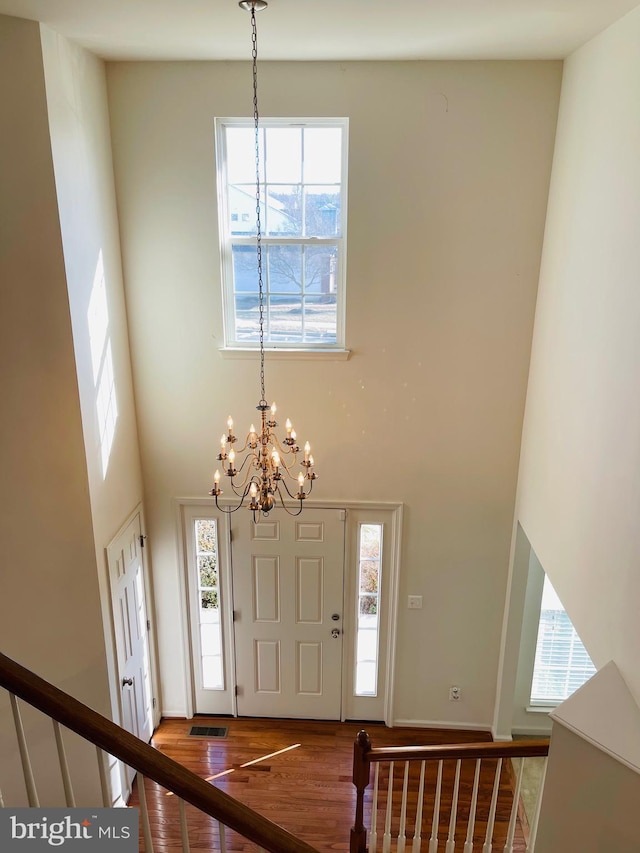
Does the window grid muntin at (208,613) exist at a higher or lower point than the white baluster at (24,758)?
lower

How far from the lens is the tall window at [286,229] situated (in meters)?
4.00

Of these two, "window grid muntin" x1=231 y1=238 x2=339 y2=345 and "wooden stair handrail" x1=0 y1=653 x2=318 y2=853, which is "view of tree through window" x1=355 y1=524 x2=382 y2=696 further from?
"wooden stair handrail" x1=0 y1=653 x2=318 y2=853

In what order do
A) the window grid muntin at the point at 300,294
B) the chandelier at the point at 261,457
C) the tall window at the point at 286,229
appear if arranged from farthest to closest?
the window grid muntin at the point at 300,294, the tall window at the point at 286,229, the chandelier at the point at 261,457

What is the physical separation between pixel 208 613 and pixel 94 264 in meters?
2.88

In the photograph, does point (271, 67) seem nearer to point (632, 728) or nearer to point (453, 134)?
point (453, 134)

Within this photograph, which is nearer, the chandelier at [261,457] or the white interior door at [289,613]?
the chandelier at [261,457]

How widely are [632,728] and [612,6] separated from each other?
319 centimetres

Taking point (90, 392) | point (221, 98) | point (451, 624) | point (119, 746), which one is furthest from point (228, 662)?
point (221, 98)

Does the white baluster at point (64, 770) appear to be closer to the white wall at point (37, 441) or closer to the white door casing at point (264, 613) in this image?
the white wall at point (37, 441)

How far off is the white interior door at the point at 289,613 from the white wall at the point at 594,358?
1.68 m

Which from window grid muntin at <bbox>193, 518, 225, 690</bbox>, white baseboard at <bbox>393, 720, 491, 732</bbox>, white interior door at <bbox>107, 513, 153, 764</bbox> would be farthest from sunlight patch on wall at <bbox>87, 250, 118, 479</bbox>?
white baseboard at <bbox>393, 720, 491, 732</bbox>

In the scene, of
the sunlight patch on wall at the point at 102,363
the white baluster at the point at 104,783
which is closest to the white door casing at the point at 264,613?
the sunlight patch on wall at the point at 102,363

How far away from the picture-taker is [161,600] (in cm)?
485

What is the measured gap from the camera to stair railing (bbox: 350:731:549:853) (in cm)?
294
